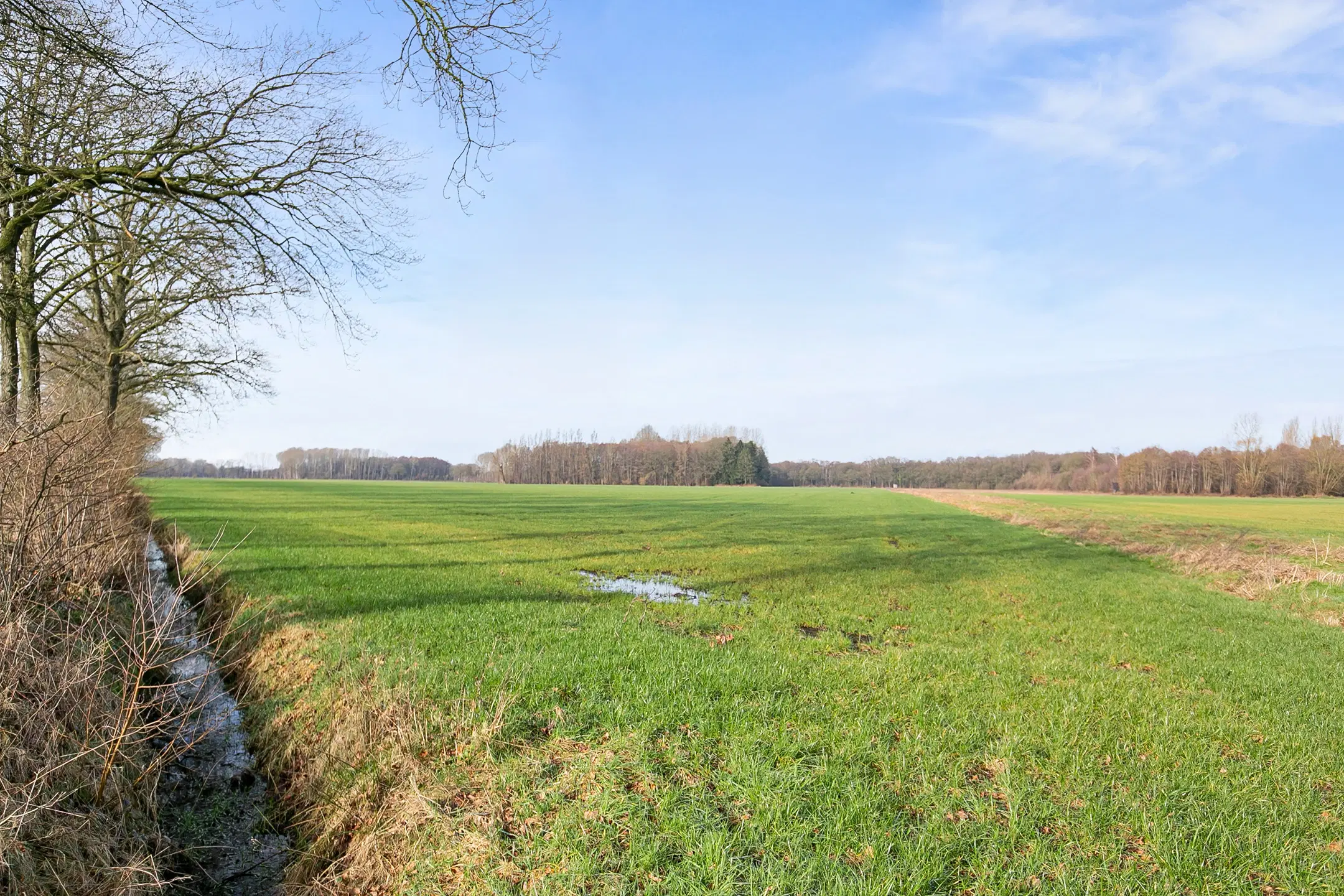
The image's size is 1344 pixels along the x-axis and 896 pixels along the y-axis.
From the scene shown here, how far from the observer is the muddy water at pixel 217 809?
16.5 feet

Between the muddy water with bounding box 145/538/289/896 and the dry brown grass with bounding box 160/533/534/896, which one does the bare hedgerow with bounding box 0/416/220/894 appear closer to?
the muddy water with bounding box 145/538/289/896

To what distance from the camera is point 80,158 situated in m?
10.1

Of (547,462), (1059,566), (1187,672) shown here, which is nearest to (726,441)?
(547,462)

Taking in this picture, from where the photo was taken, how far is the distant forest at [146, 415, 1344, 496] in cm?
10444

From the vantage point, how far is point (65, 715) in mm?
5117

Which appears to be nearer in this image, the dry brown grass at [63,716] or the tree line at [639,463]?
the dry brown grass at [63,716]

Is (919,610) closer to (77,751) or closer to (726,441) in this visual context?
(77,751)

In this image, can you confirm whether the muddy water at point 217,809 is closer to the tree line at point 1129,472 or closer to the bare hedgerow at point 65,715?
the bare hedgerow at point 65,715

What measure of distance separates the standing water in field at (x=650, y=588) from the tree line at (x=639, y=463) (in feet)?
444

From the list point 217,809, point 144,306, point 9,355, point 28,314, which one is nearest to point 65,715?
point 217,809

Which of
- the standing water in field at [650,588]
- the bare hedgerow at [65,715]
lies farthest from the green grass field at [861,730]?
the bare hedgerow at [65,715]

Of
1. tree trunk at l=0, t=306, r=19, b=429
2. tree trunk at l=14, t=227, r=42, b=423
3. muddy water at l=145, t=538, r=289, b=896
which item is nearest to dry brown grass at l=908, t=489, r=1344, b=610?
muddy water at l=145, t=538, r=289, b=896

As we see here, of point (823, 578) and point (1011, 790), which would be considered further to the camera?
point (823, 578)

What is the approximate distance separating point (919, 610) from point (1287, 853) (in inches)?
330
